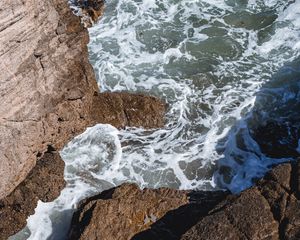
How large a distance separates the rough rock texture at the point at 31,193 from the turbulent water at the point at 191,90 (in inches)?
9.0

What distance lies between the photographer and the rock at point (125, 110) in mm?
13602

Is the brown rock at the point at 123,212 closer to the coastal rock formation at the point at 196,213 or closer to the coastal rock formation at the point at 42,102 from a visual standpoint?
the coastal rock formation at the point at 196,213

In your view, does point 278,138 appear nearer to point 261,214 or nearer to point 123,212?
point 261,214

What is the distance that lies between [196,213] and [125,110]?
4346 mm

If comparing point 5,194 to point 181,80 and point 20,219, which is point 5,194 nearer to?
point 20,219

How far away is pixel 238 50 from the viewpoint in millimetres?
16438

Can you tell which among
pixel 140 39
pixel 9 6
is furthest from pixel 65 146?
pixel 140 39

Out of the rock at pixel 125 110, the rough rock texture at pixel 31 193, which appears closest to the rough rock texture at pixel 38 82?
the rough rock texture at pixel 31 193

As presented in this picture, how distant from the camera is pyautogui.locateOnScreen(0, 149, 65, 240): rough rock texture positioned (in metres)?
11.4

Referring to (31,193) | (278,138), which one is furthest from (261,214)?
(31,193)

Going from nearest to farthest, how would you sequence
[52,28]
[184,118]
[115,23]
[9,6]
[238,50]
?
[9,6] → [52,28] → [184,118] → [238,50] → [115,23]

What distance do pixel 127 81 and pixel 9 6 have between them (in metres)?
5.84

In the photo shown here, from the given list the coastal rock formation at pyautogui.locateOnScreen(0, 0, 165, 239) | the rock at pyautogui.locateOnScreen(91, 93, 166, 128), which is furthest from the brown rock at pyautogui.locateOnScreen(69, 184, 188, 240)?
the rock at pyautogui.locateOnScreen(91, 93, 166, 128)

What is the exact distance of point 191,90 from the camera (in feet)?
49.0
